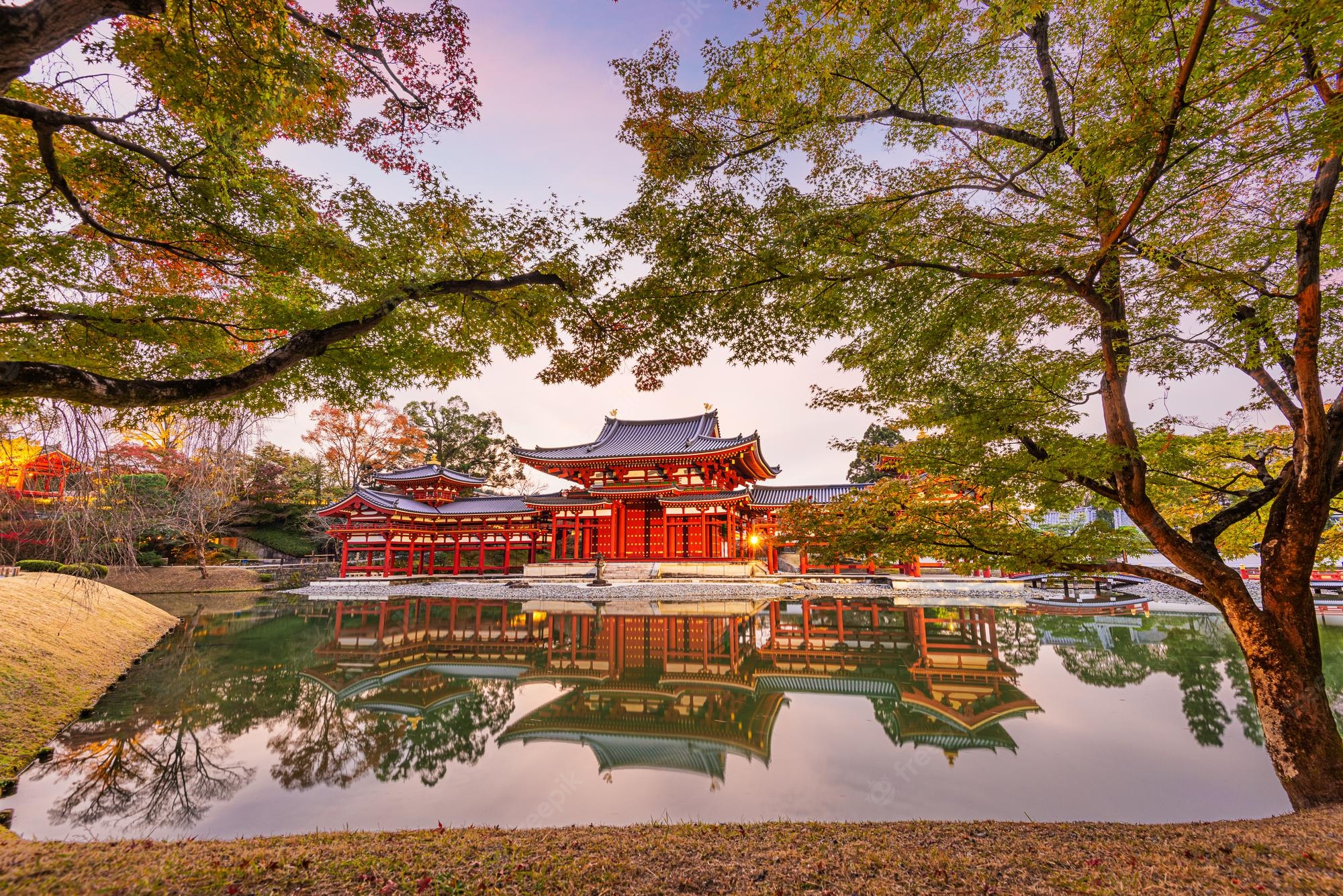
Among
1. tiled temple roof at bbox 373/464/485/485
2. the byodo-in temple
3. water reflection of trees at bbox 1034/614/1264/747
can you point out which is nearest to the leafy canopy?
water reflection of trees at bbox 1034/614/1264/747

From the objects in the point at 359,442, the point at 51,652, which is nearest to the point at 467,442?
the point at 359,442

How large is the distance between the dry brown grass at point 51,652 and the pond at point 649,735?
33cm

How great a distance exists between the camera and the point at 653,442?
24797mm

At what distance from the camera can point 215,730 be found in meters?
5.93

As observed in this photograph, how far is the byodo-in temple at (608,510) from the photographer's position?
2177 centimetres

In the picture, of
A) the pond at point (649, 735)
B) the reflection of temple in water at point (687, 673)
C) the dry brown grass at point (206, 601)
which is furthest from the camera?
the dry brown grass at point (206, 601)

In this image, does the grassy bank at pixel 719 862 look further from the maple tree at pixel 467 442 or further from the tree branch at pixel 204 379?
the maple tree at pixel 467 442

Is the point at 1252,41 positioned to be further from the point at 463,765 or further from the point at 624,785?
the point at 463,765

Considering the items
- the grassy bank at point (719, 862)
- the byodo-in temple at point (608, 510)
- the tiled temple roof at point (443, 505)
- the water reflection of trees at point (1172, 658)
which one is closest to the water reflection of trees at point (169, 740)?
the grassy bank at point (719, 862)

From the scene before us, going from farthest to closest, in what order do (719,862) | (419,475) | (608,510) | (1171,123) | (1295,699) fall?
(419,475) → (608,510) → (1295,699) → (719,862) → (1171,123)

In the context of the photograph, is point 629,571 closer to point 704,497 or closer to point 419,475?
point 704,497

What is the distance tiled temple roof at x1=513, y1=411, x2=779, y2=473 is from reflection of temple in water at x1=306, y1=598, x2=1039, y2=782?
8.46m

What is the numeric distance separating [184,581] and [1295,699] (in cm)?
3055

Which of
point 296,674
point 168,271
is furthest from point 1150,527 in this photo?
point 296,674
